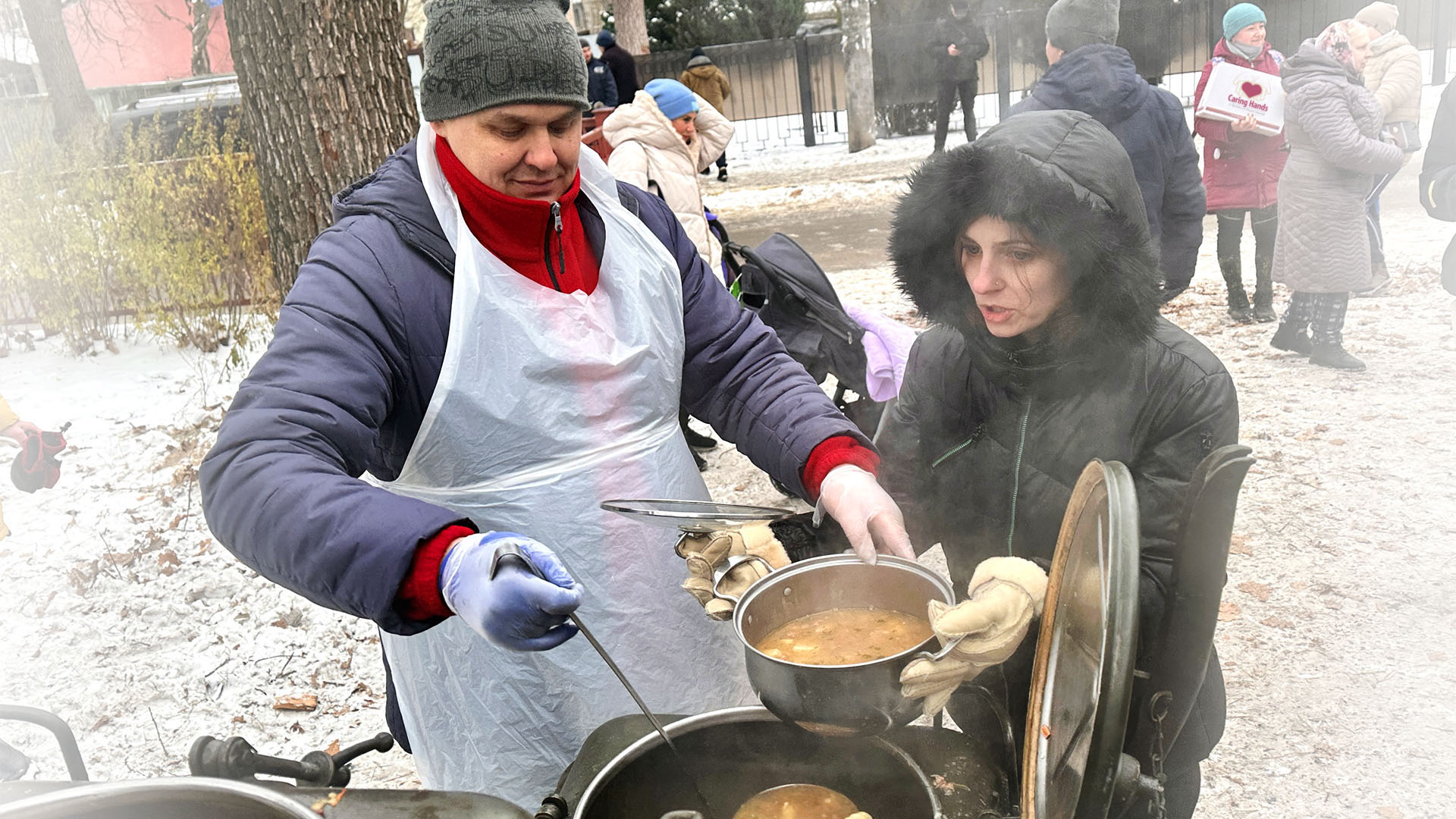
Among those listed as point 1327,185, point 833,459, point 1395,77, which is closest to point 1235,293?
point 1327,185

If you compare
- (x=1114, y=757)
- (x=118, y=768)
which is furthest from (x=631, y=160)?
(x=1114, y=757)

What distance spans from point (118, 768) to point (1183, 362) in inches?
154

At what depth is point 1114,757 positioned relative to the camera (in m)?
0.99

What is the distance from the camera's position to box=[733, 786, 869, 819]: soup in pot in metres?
1.54

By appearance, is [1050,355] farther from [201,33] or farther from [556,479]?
[201,33]

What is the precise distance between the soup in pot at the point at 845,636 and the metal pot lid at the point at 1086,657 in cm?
26

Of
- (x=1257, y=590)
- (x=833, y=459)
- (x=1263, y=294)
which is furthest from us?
(x=1263, y=294)

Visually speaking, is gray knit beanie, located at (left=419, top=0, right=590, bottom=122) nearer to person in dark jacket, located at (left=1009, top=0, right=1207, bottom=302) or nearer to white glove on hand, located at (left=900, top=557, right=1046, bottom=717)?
white glove on hand, located at (left=900, top=557, right=1046, bottom=717)

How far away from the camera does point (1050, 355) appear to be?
2025mm

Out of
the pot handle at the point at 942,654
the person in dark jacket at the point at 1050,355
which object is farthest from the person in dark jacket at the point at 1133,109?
the pot handle at the point at 942,654

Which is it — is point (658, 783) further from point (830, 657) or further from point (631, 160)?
point (631, 160)

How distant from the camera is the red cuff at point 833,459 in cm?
196

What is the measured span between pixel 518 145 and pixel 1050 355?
3.71 feet

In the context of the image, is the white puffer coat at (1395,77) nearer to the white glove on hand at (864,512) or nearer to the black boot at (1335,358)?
the black boot at (1335,358)
